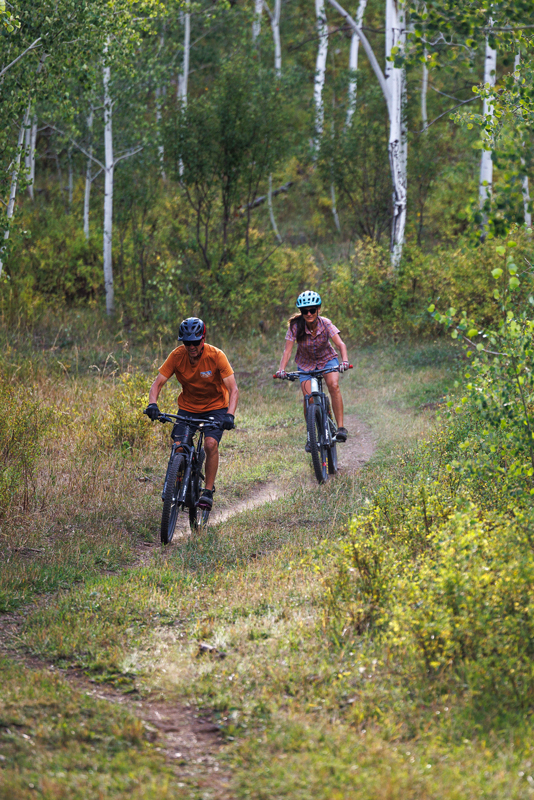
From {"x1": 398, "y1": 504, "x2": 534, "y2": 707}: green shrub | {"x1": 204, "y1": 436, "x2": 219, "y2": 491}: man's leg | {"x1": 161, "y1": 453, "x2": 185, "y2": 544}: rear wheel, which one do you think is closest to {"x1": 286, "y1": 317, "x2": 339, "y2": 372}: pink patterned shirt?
{"x1": 204, "y1": 436, "x2": 219, "y2": 491}: man's leg

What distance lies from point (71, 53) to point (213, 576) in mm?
7968

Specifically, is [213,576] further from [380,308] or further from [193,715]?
[380,308]

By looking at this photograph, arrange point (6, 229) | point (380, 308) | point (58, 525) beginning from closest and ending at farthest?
point (58, 525) < point (6, 229) < point (380, 308)

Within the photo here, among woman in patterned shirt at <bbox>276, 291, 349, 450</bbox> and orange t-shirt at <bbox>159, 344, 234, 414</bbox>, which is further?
woman in patterned shirt at <bbox>276, 291, 349, 450</bbox>

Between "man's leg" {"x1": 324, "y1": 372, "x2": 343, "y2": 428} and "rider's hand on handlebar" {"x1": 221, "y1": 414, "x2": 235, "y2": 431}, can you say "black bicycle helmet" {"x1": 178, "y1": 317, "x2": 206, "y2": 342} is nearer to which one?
"rider's hand on handlebar" {"x1": 221, "y1": 414, "x2": 235, "y2": 431}

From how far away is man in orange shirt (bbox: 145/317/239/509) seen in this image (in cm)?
709

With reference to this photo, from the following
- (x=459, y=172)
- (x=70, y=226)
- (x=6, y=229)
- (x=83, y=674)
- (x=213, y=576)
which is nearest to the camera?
(x=83, y=674)

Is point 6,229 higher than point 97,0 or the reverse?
the reverse

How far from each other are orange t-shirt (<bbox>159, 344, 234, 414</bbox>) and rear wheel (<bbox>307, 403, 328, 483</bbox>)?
139 centimetres

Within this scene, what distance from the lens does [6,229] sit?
9984 mm

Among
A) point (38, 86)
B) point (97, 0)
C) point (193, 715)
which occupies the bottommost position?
point (193, 715)

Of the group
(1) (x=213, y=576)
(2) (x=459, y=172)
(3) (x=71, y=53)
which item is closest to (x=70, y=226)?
(3) (x=71, y=53)

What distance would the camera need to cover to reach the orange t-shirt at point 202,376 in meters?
7.16

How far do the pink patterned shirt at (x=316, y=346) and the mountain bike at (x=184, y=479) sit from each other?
2098mm
